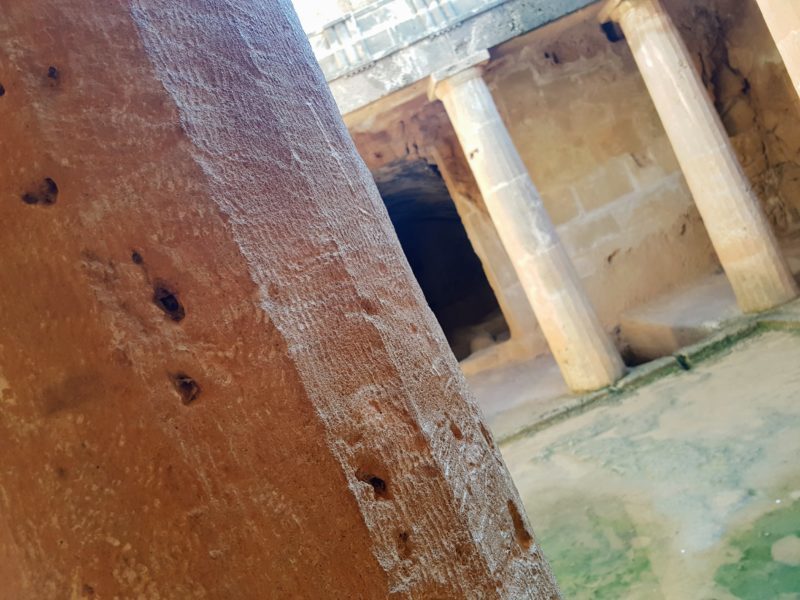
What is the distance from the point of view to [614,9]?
5.79 m

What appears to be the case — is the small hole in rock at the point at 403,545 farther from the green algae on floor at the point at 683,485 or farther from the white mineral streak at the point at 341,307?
the green algae on floor at the point at 683,485

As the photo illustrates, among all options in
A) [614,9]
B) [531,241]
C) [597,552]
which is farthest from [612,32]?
[597,552]

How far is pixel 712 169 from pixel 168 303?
569cm

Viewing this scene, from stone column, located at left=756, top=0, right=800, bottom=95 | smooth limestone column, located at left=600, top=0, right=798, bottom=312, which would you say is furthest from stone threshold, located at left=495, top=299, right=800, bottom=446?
stone column, located at left=756, top=0, right=800, bottom=95

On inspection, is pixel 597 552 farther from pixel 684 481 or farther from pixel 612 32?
pixel 612 32

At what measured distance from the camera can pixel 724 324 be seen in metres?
5.53

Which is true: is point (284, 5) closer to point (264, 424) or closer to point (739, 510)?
point (264, 424)

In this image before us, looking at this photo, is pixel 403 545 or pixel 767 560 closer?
→ pixel 403 545

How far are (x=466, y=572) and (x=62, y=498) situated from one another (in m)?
0.73

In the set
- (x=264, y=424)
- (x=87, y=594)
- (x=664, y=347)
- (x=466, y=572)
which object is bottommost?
(x=664, y=347)

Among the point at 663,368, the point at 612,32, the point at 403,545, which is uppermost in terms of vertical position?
the point at 612,32

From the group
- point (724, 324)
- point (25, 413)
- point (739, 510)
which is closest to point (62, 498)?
point (25, 413)

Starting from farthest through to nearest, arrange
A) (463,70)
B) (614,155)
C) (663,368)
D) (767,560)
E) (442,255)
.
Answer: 1. (442,255)
2. (614,155)
3. (463,70)
4. (663,368)
5. (767,560)

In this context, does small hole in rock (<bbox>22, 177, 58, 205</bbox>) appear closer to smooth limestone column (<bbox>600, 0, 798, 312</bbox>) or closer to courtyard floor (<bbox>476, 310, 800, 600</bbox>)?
courtyard floor (<bbox>476, 310, 800, 600</bbox>)
